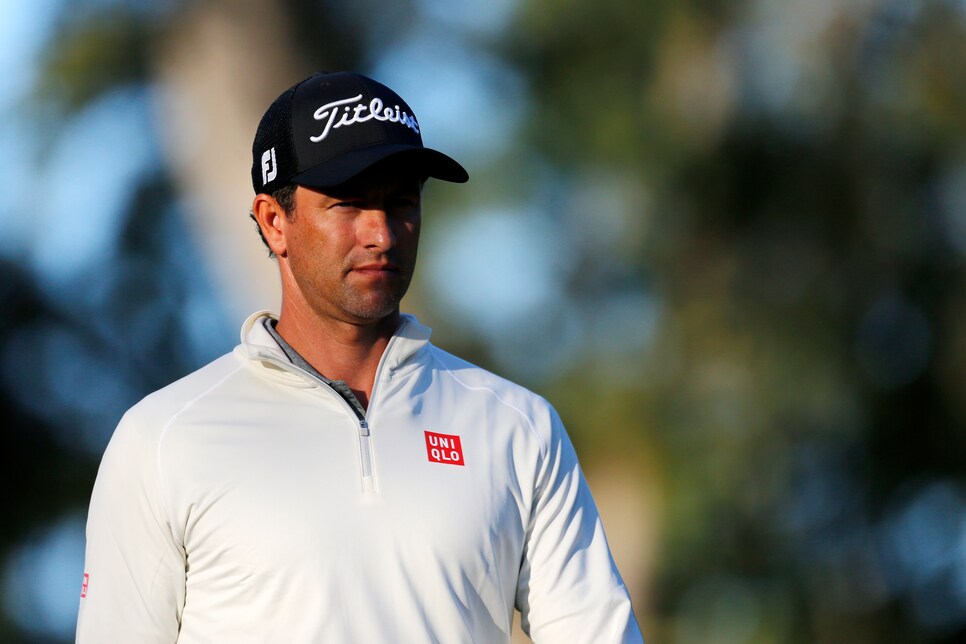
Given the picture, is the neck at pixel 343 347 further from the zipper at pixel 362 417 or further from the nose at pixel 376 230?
the nose at pixel 376 230

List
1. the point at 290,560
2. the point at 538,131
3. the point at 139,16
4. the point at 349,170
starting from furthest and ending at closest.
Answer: the point at 538,131
the point at 139,16
the point at 349,170
the point at 290,560

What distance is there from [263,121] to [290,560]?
26.9 inches

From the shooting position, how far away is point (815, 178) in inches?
220

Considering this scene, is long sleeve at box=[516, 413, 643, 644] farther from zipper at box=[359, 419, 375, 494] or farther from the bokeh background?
the bokeh background

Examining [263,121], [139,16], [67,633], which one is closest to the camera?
[263,121]

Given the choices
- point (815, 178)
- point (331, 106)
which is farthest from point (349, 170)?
point (815, 178)

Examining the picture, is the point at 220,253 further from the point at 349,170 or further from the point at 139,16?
the point at 349,170

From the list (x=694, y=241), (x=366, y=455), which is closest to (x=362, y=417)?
(x=366, y=455)

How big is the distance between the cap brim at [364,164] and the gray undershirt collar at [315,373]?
24 centimetres

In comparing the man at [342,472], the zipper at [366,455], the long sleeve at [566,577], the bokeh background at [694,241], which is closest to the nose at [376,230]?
the man at [342,472]

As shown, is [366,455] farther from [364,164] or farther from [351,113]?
[351,113]

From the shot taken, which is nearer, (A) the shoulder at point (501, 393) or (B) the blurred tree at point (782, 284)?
(A) the shoulder at point (501, 393)

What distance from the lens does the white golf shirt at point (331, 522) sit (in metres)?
1.70

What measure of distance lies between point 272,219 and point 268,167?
0.26 ft
